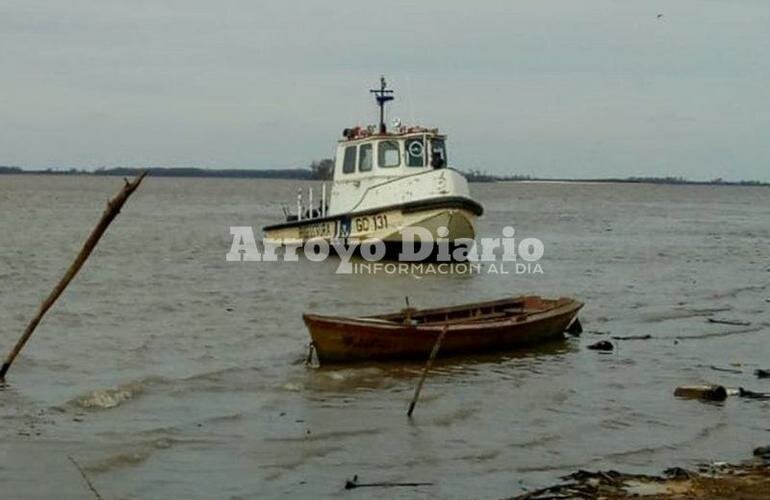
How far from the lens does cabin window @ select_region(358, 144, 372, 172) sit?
92.5 ft

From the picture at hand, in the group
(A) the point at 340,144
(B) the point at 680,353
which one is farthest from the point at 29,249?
(B) the point at 680,353

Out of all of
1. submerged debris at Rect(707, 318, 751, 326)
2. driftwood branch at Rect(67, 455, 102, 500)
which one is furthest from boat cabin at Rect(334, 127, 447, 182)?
driftwood branch at Rect(67, 455, 102, 500)

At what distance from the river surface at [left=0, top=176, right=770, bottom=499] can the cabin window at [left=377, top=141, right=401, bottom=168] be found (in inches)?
97.1

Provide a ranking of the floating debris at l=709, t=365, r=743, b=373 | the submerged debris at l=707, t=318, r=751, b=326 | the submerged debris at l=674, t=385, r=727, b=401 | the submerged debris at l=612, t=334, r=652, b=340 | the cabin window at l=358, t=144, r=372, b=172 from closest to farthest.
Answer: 1. the submerged debris at l=674, t=385, r=727, b=401
2. the floating debris at l=709, t=365, r=743, b=373
3. the submerged debris at l=612, t=334, r=652, b=340
4. the submerged debris at l=707, t=318, r=751, b=326
5. the cabin window at l=358, t=144, r=372, b=172

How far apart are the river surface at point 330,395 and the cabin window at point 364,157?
2.50 metres

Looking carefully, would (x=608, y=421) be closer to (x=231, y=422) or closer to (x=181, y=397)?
(x=231, y=422)

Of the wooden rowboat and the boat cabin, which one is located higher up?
the boat cabin

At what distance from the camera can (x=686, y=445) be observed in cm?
1135

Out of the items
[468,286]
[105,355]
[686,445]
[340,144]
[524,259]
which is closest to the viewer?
[686,445]

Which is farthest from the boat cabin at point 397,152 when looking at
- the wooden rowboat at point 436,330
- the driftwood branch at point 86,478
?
the driftwood branch at point 86,478

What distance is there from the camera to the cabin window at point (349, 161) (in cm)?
2864

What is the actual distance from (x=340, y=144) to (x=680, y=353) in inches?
528

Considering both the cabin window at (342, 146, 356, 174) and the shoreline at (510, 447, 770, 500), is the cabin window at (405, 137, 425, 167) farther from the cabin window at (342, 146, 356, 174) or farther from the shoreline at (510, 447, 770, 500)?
the shoreline at (510, 447, 770, 500)

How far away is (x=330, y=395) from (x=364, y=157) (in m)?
15.0
